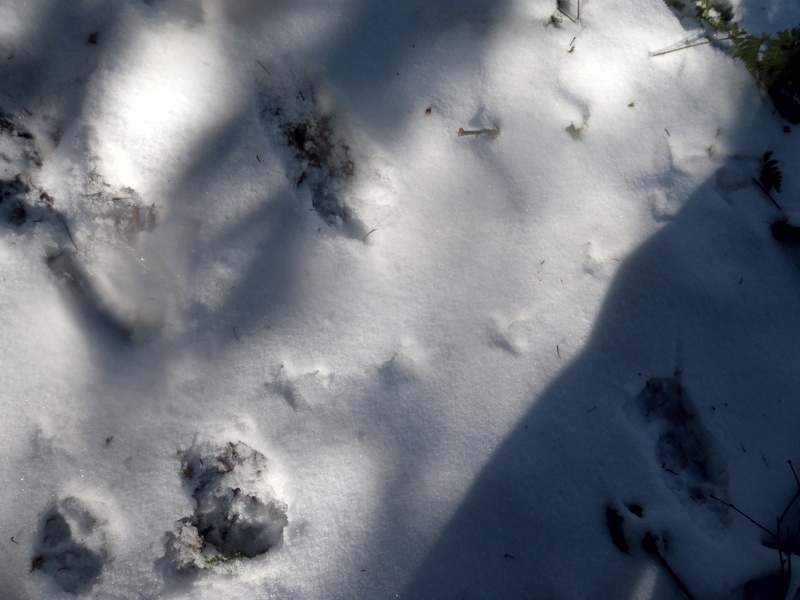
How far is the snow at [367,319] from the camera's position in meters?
2.12

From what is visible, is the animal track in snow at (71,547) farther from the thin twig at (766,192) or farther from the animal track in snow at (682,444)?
the thin twig at (766,192)

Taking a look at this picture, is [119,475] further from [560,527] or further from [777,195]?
[777,195]

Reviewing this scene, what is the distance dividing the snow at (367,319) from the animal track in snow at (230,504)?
0.01m

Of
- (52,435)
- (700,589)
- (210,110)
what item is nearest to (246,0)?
(210,110)

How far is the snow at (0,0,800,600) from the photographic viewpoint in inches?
83.4

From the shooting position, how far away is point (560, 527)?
220 centimetres

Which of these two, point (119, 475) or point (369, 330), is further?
point (369, 330)

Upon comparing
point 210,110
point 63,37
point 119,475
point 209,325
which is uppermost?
point 63,37

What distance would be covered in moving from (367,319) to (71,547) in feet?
5.15

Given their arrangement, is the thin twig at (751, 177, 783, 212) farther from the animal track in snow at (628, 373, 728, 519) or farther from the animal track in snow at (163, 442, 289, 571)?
the animal track in snow at (163, 442, 289, 571)

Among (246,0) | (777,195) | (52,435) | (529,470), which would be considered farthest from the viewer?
(777,195)

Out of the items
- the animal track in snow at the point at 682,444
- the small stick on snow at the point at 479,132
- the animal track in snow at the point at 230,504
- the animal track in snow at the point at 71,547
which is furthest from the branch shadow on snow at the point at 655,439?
the animal track in snow at the point at 71,547

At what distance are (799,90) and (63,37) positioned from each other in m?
3.76

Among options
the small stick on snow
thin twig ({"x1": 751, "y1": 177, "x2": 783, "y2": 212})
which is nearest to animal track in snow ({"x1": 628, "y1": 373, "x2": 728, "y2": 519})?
thin twig ({"x1": 751, "y1": 177, "x2": 783, "y2": 212})
